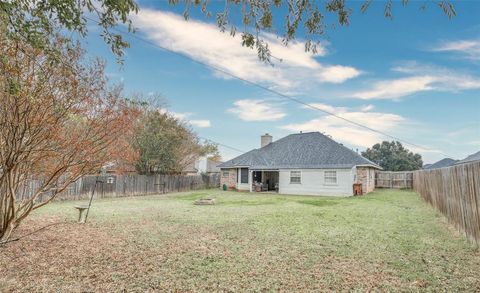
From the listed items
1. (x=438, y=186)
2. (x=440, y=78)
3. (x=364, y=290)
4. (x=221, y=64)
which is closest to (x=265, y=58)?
(x=364, y=290)

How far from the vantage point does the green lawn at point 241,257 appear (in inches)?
161

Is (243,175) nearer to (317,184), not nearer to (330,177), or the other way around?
(317,184)

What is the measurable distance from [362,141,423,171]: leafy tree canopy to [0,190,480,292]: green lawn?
38750mm

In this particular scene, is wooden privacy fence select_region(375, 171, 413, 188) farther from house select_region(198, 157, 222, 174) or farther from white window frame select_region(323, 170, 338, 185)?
house select_region(198, 157, 222, 174)

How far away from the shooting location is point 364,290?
12.7ft

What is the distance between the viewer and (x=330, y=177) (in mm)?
20891

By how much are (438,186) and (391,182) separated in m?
18.5

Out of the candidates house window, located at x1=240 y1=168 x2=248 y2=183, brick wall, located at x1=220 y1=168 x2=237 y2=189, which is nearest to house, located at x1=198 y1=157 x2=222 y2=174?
brick wall, located at x1=220 y1=168 x2=237 y2=189

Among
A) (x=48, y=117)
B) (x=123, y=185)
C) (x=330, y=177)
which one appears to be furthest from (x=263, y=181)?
(x=48, y=117)

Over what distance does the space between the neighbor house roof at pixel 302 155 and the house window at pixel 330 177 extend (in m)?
0.47

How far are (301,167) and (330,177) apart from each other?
224 centimetres

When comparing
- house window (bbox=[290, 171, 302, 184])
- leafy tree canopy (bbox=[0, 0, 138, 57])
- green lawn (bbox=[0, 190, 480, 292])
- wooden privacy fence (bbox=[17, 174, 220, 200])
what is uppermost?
leafy tree canopy (bbox=[0, 0, 138, 57])

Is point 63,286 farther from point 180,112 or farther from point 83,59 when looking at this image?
point 180,112

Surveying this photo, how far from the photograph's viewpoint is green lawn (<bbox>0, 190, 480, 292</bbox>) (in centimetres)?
410
